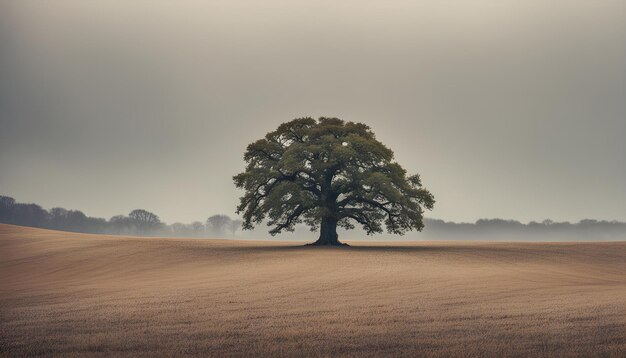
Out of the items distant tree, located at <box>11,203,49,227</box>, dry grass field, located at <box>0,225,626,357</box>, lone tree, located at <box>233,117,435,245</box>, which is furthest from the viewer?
distant tree, located at <box>11,203,49,227</box>

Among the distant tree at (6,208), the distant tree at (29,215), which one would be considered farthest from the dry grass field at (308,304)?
the distant tree at (29,215)

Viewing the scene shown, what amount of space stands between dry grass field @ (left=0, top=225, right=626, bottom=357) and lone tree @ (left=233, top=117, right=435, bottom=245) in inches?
218

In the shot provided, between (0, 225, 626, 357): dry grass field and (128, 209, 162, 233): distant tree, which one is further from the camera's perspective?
(128, 209, 162, 233): distant tree

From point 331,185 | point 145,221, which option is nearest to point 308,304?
point 331,185

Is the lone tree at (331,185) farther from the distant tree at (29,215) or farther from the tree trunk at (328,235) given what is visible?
the distant tree at (29,215)

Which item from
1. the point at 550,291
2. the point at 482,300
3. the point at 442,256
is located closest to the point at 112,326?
the point at 482,300

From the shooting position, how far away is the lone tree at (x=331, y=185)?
51688mm

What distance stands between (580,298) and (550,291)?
327 centimetres

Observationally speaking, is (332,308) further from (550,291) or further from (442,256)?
(442,256)

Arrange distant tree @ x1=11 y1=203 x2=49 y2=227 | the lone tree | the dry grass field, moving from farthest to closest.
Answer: distant tree @ x1=11 y1=203 x2=49 y2=227
the lone tree
the dry grass field

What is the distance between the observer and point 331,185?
53875mm

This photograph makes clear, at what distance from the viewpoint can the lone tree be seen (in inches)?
2035

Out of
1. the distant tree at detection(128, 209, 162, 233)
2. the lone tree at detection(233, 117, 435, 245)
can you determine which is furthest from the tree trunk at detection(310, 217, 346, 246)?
the distant tree at detection(128, 209, 162, 233)

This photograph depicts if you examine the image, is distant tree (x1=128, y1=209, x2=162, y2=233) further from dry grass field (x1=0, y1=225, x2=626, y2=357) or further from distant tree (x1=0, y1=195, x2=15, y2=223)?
dry grass field (x1=0, y1=225, x2=626, y2=357)
